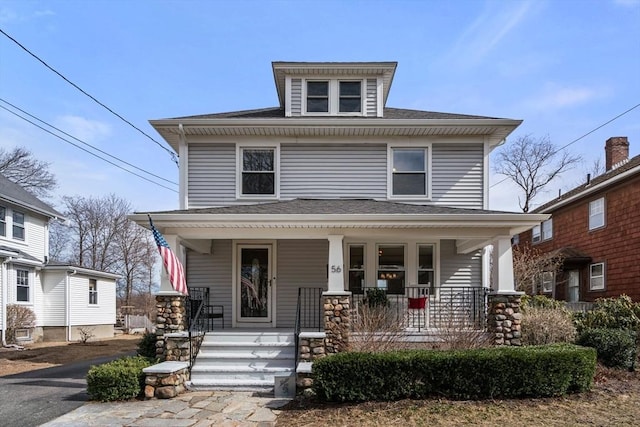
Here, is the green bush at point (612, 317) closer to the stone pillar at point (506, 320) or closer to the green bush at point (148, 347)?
the stone pillar at point (506, 320)

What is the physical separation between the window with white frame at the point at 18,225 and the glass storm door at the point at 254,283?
12576mm

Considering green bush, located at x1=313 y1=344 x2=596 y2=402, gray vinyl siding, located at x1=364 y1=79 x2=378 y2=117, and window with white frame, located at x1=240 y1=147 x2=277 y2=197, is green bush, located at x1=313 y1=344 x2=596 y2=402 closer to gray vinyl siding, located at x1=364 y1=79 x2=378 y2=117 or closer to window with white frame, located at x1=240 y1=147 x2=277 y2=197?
window with white frame, located at x1=240 y1=147 x2=277 y2=197

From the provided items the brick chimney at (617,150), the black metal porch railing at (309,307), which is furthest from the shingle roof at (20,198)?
the brick chimney at (617,150)

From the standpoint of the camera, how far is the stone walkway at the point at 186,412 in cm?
A: 617

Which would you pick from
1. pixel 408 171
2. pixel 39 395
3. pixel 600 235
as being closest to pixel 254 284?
pixel 408 171

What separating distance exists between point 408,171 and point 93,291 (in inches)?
662

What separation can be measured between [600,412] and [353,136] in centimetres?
754

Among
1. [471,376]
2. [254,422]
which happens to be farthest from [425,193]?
[254,422]

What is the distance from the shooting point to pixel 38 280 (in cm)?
1883

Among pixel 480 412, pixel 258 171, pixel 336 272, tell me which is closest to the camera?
pixel 480 412

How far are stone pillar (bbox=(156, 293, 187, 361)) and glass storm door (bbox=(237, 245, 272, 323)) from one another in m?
2.49

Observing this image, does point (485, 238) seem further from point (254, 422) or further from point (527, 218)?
point (254, 422)

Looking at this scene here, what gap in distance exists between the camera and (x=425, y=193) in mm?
11328

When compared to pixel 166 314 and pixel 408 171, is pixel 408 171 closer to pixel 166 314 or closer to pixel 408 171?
pixel 408 171
